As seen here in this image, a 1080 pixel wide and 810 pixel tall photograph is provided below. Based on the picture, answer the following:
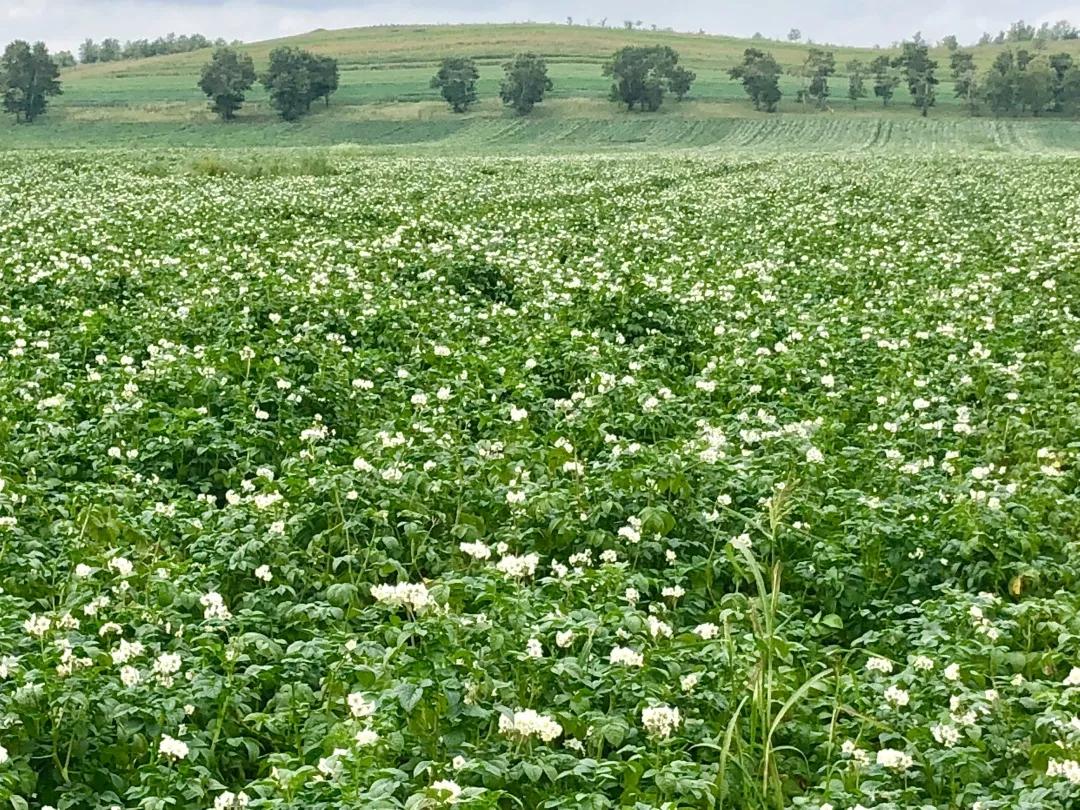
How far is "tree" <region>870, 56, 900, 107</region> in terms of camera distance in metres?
132

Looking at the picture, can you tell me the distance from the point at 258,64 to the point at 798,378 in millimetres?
159111

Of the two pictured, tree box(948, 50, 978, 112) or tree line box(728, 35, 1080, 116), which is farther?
tree box(948, 50, 978, 112)

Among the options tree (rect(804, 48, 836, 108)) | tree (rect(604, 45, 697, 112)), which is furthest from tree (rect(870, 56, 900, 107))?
tree (rect(604, 45, 697, 112))

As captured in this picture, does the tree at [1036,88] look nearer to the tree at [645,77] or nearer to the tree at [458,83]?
the tree at [645,77]

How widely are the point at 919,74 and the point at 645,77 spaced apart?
33264 millimetres

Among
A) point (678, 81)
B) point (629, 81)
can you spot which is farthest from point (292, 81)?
point (678, 81)

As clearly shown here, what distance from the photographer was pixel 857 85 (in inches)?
5340

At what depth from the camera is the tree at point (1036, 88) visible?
118m

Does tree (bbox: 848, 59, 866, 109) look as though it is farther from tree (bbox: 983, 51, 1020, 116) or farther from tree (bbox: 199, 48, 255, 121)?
tree (bbox: 199, 48, 255, 121)

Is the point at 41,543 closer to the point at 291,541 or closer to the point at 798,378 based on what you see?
the point at 291,541

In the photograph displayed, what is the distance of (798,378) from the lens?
966 cm

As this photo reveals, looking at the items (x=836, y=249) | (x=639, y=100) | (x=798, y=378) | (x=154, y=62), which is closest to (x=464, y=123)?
(x=639, y=100)

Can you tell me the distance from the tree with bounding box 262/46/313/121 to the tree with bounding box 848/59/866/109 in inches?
2518

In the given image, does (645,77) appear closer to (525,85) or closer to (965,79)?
(525,85)
